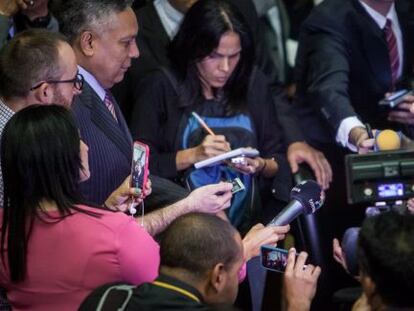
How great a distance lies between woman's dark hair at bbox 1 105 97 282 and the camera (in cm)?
276

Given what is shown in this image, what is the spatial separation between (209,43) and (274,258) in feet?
4.31

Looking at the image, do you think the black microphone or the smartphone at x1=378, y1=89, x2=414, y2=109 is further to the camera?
the smartphone at x1=378, y1=89, x2=414, y2=109

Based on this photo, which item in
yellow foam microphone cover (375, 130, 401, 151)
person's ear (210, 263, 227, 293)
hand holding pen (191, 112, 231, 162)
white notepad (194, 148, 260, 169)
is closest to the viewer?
person's ear (210, 263, 227, 293)

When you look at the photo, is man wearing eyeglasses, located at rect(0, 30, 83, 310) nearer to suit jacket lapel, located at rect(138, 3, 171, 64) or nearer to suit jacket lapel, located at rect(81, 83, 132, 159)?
suit jacket lapel, located at rect(81, 83, 132, 159)

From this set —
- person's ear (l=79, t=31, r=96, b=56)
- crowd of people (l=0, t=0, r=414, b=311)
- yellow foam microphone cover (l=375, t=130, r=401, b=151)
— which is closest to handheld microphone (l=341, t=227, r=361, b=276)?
crowd of people (l=0, t=0, r=414, b=311)

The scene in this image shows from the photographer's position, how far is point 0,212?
2.92 meters

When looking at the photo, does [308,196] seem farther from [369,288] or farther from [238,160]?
[369,288]

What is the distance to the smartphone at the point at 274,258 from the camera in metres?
3.04

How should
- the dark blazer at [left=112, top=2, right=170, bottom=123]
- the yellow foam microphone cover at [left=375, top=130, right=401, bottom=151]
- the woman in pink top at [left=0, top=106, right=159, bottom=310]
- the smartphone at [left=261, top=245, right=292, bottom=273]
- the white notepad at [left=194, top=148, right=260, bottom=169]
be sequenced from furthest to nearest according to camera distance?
the dark blazer at [left=112, top=2, right=170, bottom=123], the white notepad at [left=194, top=148, right=260, bottom=169], the yellow foam microphone cover at [left=375, top=130, right=401, bottom=151], the smartphone at [left=261, top=245, right=292, bottom=273], the woman in pink top at [left=0, top=106, right=159, bottom=310]

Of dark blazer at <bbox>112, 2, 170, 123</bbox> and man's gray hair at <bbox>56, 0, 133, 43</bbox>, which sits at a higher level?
man's gray hair at <bbox>56, 0, 133, 43</bbox>

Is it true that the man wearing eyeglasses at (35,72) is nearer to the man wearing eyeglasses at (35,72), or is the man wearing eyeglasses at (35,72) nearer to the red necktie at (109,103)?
the man wearing eyeglasses at (35,72)

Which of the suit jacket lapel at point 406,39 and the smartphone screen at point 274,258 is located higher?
the suit jacket lapel at point 406,39

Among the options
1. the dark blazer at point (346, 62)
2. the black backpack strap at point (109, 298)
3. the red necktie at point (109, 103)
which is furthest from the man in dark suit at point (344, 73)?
the black backpack strap at point (109, 298)

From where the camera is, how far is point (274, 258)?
3070mm
